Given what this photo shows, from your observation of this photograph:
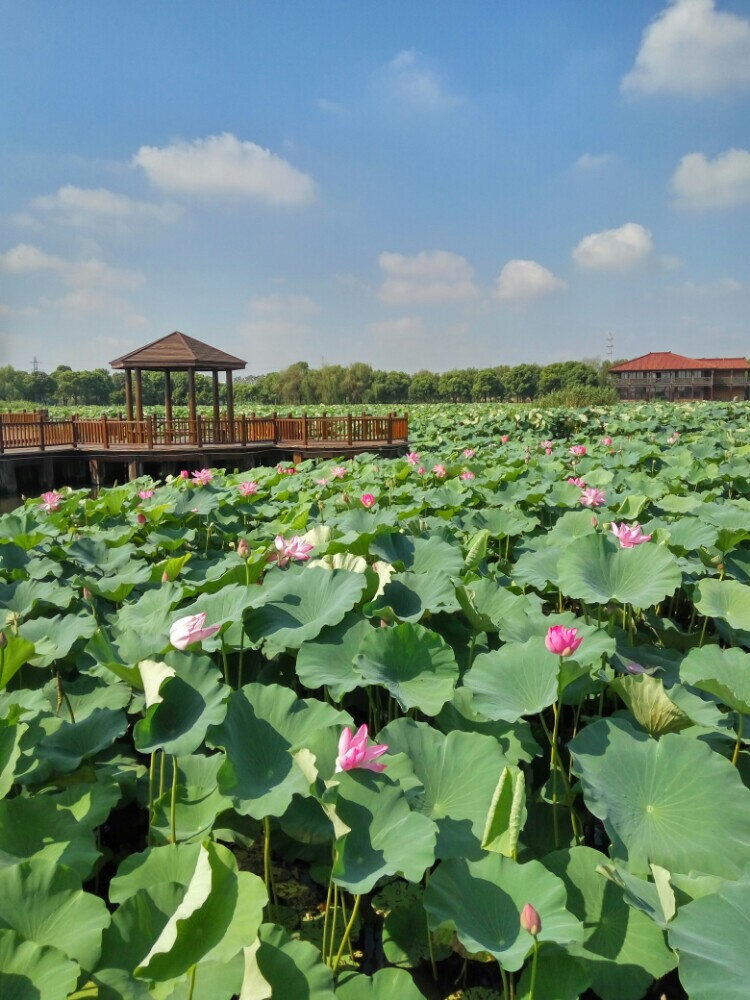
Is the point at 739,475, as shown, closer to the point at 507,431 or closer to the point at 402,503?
the point at 402,503

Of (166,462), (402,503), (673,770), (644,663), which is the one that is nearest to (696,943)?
(673,770)

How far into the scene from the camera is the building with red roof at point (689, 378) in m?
61.3

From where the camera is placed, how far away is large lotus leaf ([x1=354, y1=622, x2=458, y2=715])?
152 cm

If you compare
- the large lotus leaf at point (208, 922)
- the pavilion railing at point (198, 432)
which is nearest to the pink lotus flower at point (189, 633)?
the large lotus leaf at point (208, 922)

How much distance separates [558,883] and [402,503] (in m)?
3.18

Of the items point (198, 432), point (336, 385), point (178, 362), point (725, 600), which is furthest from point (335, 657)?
point (336, 385)

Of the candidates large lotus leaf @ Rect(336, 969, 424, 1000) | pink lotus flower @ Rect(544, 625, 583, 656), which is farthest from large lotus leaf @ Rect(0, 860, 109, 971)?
pink lotus flower @ Rect(544, 625, 583, 656)

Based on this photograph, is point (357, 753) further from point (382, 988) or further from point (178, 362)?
point (178, 362)

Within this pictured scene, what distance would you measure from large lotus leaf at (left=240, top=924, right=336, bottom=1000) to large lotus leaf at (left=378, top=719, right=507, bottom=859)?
0.96 feet

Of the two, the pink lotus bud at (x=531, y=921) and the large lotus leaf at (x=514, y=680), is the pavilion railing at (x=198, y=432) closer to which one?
the large lotus leaf at (x=514, y=680)

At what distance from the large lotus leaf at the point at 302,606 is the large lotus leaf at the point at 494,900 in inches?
28.8

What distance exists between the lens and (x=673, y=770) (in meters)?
1.20

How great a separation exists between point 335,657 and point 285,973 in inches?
30.7

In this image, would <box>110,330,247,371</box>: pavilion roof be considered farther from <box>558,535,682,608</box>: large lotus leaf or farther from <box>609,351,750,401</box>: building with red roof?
<box>609,351,750,401</box>: building with red roof
